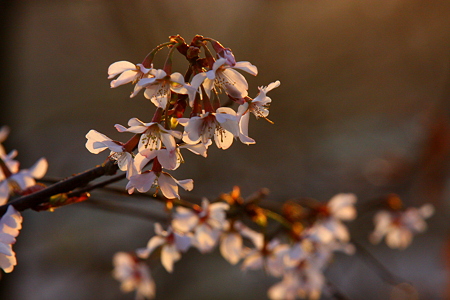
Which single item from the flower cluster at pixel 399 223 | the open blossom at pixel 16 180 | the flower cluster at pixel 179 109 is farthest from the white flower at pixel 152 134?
the flower cluster at pixel 399 223

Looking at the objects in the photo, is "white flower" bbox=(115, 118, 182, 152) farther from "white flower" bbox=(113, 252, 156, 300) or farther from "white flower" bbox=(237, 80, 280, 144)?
"white flower" bbox=(113, 252, 156, 300)

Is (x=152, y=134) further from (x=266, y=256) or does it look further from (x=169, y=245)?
(x=266, y=256)

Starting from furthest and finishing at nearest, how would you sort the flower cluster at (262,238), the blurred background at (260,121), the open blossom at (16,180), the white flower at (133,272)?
the blurred background at (260,121) → the white flower at (133,272) → the flower cluster at (262,238) → the open blossom at (16,180)

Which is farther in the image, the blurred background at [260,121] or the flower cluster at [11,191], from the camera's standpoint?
the blurred background at [260,121]

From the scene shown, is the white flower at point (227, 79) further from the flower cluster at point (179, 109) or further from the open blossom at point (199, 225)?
the open blossom at point (199, 225)

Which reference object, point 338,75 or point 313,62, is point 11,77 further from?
point 338,75

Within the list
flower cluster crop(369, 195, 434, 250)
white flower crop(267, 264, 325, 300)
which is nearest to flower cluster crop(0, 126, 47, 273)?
white flower crop(267, 264, 325, 300)

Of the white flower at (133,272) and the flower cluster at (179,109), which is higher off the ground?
the flower cluster at (179,109)
